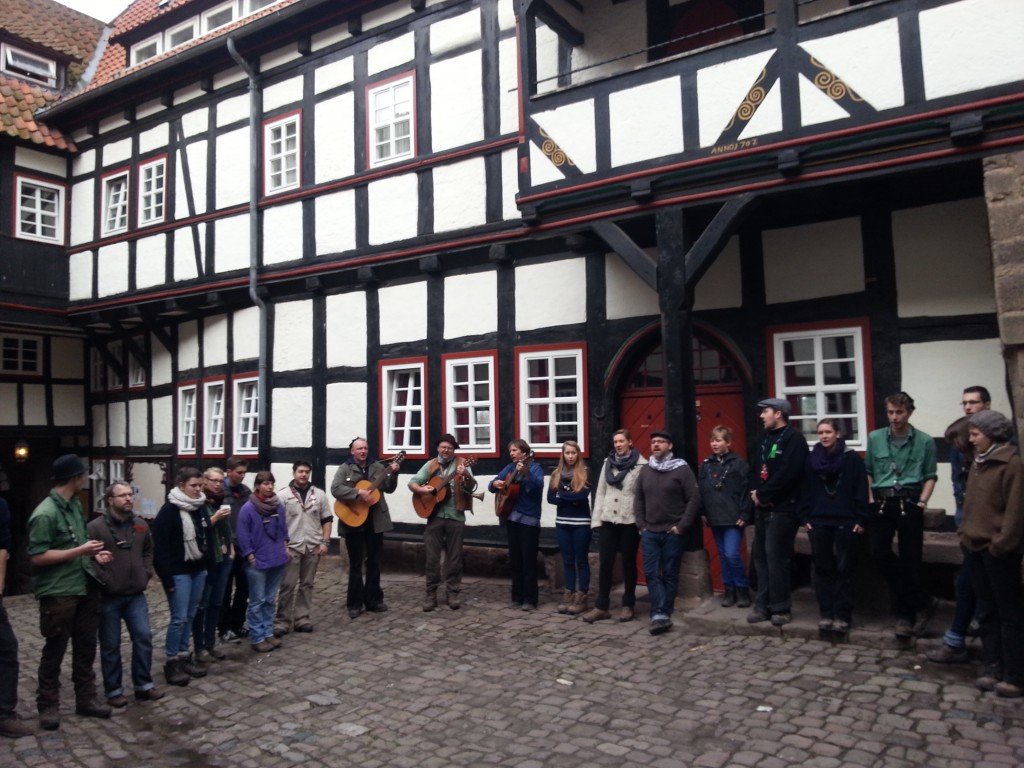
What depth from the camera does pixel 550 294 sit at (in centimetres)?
1030

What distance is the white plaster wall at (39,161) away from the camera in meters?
15.4

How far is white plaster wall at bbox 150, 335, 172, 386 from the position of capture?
15141mm

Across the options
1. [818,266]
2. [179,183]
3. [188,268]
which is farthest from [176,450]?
[818,266]

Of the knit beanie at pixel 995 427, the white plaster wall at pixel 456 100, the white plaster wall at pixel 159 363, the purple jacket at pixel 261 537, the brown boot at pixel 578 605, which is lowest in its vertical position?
the brown boot at pixel 578 605

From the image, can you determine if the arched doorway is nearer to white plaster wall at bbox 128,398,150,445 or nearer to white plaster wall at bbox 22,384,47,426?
white plaster wall at bbox 128,398,150,445

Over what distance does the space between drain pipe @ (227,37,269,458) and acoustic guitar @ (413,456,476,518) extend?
4918mm

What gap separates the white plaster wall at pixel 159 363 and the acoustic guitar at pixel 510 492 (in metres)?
8.89

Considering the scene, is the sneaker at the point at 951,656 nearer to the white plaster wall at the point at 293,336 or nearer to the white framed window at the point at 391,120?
the white framed window at the point at 391,120

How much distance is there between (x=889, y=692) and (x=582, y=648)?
7.98ft

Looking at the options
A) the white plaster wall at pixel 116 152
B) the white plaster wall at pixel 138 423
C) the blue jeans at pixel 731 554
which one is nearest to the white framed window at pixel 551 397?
the blue jeans at pixel 731 554

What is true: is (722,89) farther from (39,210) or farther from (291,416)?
(39,210)

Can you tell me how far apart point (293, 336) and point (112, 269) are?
462 centimetres

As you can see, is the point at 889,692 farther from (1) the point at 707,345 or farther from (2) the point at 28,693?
(2) the point at 28,693

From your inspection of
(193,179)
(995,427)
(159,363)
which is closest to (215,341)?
(159,363)
